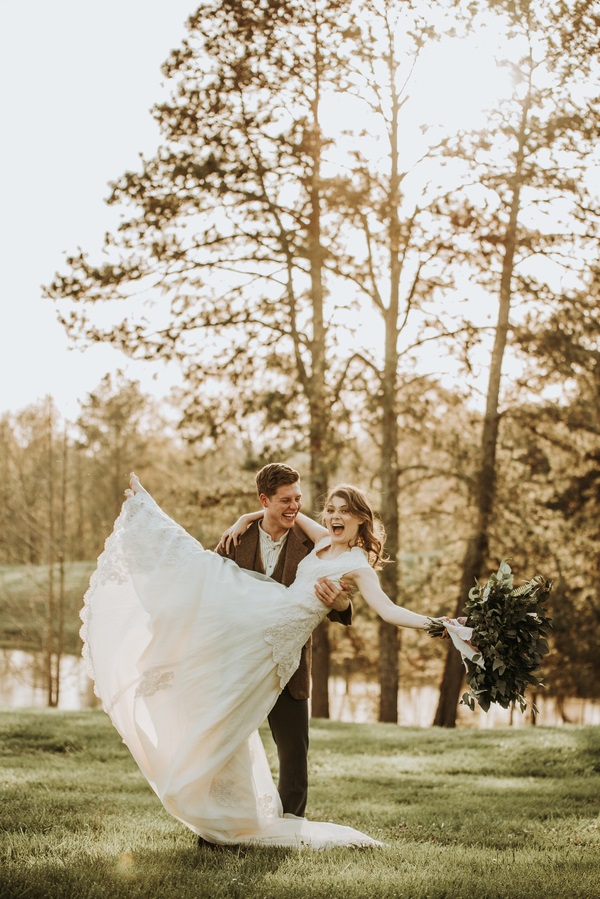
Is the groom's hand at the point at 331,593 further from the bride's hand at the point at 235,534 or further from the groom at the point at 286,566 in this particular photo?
the bride's hand at the point at 235,534

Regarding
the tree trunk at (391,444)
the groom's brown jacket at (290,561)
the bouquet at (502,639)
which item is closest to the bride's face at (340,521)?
the groom's brown jacket at (290,561)

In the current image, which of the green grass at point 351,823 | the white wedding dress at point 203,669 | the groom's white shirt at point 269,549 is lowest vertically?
the green grass at point 351,823

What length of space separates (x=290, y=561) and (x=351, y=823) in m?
2.25

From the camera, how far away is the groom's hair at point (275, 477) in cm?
628

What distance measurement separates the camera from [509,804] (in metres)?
8.21

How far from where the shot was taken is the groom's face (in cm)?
633

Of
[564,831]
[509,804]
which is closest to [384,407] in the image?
[509,804]

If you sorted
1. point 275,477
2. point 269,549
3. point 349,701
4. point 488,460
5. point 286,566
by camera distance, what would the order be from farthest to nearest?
point 349,701, point 488,460, point 269,549, point 286,566, point 275,477

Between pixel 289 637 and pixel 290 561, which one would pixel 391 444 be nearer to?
pixel 290 561

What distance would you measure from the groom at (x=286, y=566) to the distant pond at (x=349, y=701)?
22984 mm

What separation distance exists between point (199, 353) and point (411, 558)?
598 inches

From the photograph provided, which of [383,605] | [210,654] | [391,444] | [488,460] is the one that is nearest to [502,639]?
[383,605]

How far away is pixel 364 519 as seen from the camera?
6.20 m

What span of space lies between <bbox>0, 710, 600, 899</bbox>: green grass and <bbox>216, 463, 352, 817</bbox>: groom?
0.70 m
